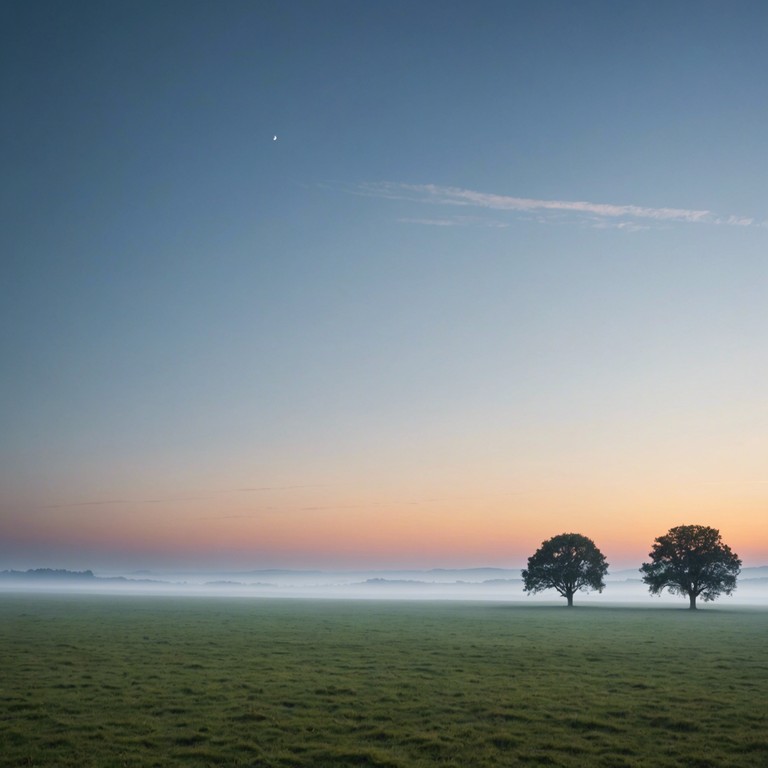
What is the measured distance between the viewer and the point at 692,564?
300ft

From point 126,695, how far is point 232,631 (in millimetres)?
31882

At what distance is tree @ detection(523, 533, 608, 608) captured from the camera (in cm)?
10075

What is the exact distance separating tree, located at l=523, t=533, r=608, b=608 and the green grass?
58.8 meters

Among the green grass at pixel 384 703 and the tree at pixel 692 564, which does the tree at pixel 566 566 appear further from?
the green grass at pixel 384 703

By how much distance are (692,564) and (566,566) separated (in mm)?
19880

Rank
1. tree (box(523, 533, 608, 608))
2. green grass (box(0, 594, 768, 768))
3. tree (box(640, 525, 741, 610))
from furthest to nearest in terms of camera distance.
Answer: tree (box(523, 533, 608, 608)), tree (box(640, 525, 741, 610)), green grass (box(0, 594, 768, 768))

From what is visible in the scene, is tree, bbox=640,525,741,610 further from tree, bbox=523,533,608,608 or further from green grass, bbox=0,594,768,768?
green grass, bbox=0,594,768,768

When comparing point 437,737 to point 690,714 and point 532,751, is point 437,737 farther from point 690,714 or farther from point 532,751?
point 690,714

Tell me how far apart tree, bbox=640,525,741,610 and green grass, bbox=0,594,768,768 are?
52.4 m

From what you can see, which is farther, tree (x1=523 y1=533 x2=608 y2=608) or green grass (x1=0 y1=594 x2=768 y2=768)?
tree (x1=523 y1=533 x2=608 y2=608)

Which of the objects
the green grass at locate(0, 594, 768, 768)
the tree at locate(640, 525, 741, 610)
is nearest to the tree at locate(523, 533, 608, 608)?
the tree at locate(640, 525, 741, 610)

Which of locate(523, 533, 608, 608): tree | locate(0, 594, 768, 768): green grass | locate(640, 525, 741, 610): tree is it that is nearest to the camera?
locate(0, 594, 768, 768): green grass

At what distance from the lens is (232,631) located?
54312 millimetres

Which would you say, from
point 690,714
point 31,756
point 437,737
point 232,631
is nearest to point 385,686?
point 437,737
